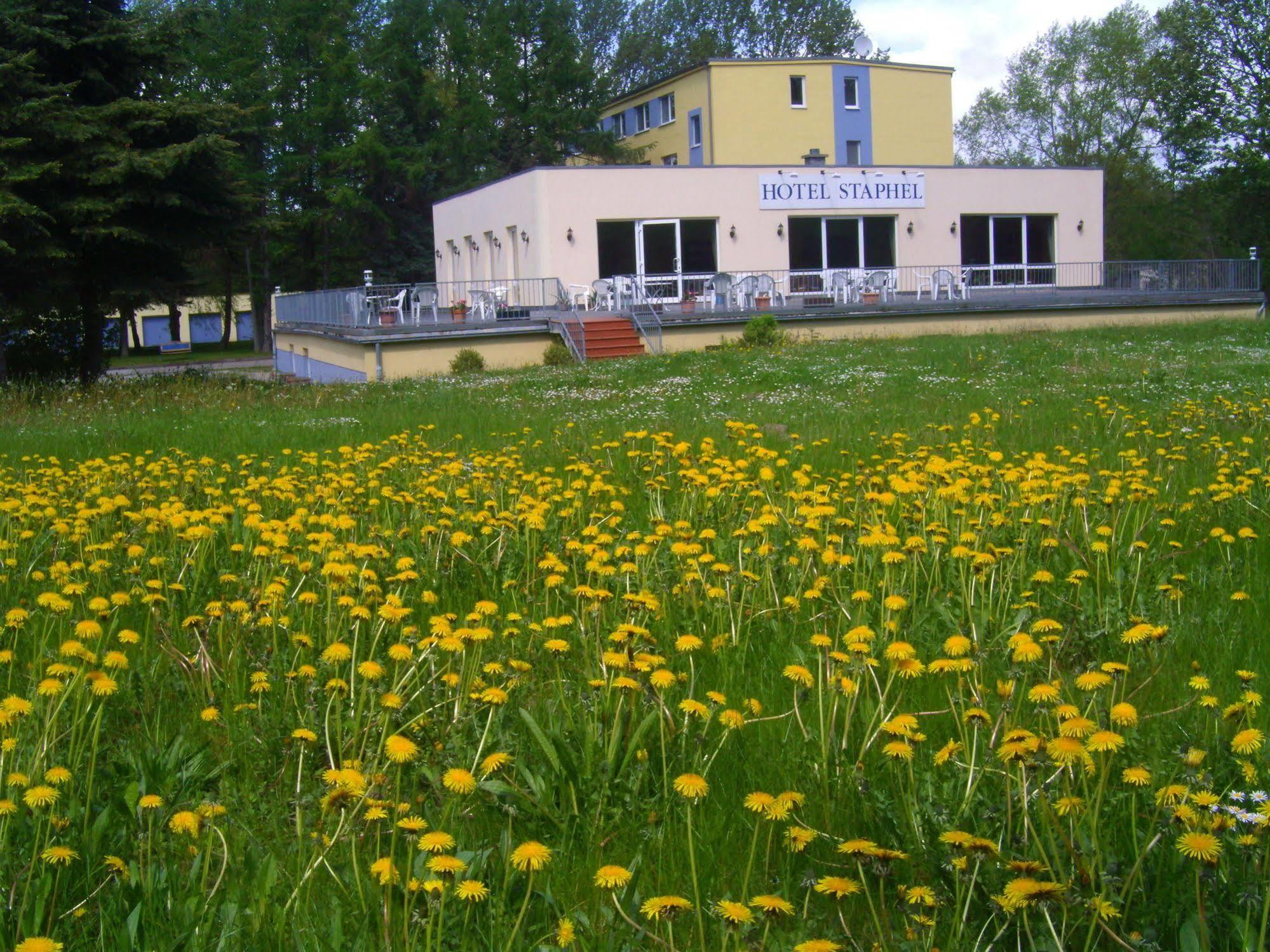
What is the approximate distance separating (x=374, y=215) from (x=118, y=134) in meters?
31.7

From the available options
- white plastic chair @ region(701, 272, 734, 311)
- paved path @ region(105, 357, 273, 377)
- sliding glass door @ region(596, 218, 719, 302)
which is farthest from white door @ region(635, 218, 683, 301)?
paved path @ region(105, 357, 273, 377)

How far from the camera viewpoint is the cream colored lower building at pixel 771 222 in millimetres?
31469

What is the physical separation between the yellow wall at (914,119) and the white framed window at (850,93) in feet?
2.86

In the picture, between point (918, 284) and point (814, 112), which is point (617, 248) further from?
point (814, 112)

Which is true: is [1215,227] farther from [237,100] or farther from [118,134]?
[118,134]

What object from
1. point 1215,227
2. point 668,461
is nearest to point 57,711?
point 668,461

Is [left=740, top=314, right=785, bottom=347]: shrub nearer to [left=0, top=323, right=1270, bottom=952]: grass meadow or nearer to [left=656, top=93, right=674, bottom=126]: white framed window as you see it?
[left=0, top=323, right=1270, bottom=952]: grass meadow

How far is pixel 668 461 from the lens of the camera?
26.6 feet

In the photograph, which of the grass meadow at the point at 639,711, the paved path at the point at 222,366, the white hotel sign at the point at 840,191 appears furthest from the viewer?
the paved path at the point at 222,366

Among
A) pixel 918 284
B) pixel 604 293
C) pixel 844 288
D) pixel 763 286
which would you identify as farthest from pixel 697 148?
pixel 604 293

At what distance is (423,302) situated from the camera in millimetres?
27875

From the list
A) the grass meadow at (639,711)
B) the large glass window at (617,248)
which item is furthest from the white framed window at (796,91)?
the grass meadow at (639,711)

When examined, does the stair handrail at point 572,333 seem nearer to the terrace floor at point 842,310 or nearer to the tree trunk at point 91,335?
the terrace floor at point 842,310

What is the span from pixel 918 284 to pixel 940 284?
1084 mm
